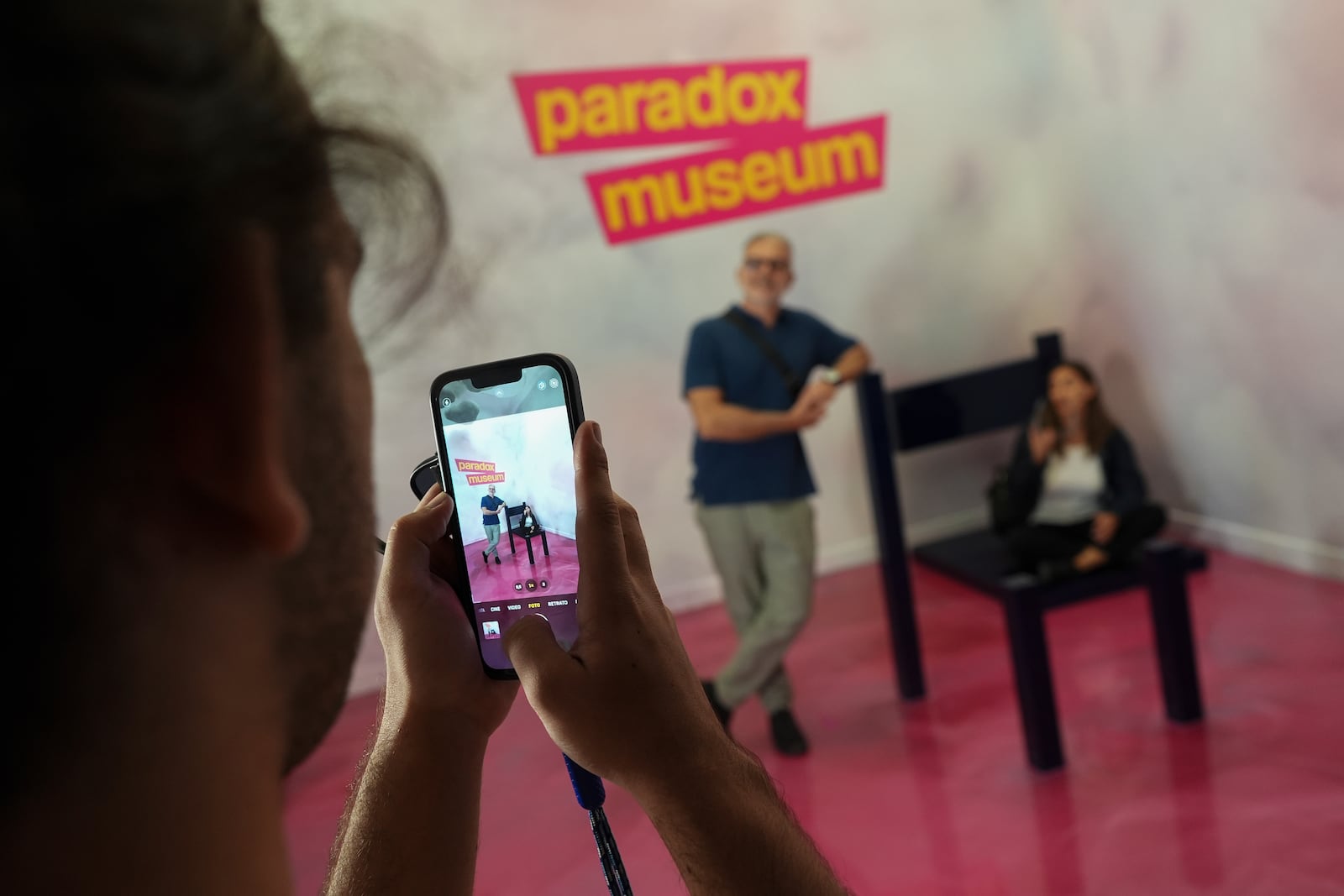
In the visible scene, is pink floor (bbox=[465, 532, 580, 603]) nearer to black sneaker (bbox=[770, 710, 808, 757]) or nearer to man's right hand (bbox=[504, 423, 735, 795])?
man's right hand (bbox=[504, 423, 735, 795])

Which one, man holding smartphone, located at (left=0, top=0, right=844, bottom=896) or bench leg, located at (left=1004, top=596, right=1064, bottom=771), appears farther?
bench leg, located at (left=1004, top=596, right=1064, bottom=771)

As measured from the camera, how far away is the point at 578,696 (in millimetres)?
674

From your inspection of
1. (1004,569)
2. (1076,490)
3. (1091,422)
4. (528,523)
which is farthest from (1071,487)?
(528,523)

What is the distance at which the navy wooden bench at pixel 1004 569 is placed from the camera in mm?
2482

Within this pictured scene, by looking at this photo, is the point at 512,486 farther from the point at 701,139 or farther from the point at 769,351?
the point at 701,139

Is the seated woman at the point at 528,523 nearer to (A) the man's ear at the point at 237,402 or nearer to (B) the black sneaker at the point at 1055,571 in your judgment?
(A) the man's ear at the point at 237,402

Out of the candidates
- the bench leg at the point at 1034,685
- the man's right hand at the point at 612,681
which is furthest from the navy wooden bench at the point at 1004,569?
the man's right hand at the point at 612,681

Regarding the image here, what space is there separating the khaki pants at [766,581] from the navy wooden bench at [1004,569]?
0.42 meters

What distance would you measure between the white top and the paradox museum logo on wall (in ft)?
4.20

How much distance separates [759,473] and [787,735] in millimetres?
669

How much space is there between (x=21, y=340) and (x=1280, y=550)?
3847 millimetres

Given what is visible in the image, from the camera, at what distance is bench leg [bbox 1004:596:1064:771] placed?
8.06ft

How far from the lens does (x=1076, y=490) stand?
357 centimetres

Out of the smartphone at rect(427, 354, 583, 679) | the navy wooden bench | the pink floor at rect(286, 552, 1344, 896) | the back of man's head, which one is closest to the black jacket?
the navy wooden bench
